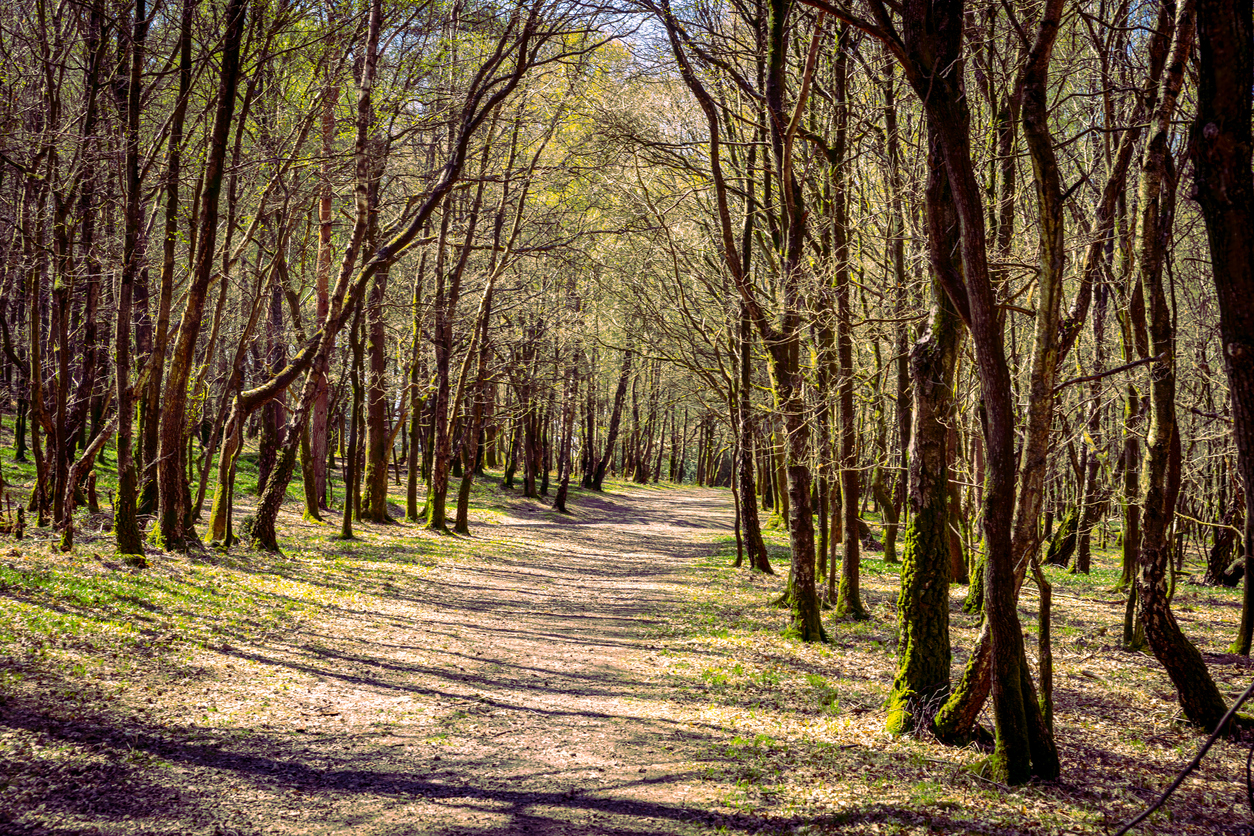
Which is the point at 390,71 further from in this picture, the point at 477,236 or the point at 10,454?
the point at 10,454

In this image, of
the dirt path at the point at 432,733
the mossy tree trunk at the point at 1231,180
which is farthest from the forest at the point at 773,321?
the dirt path at the point at 432,733

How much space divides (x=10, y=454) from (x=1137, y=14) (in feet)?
79.1

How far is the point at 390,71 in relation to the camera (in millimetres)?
14844

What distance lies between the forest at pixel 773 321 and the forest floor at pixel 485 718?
9cm

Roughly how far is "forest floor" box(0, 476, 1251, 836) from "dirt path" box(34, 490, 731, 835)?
0.02 metres

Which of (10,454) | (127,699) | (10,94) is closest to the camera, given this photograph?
(127,699)

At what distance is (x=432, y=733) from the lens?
591 centimetres

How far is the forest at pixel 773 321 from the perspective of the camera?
16.5ft

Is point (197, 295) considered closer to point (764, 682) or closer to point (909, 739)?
point (764, 682)

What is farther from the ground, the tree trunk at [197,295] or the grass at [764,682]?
the tree trunk at [197,295]

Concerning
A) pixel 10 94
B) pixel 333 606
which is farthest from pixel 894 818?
pixel 10 94

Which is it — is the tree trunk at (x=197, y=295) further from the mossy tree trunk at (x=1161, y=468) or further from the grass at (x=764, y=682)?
the mossy tree trunk at (x=1161, y=468)

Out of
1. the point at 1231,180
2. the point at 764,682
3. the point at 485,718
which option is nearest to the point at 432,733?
the point at 485,718

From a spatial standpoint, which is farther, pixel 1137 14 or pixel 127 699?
pixel 1137 14
